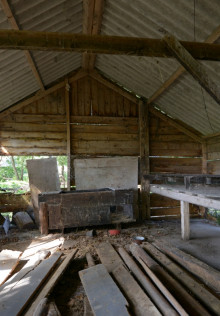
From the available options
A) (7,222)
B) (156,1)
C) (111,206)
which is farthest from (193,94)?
(7,222)

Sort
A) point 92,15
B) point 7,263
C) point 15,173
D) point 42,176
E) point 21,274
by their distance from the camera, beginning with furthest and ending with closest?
point 15,173, point 42,176, point 92,15, point 7,263, point 21,274

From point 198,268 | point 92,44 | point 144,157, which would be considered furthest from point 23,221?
point 92,44

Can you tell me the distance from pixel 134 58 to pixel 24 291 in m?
5.52

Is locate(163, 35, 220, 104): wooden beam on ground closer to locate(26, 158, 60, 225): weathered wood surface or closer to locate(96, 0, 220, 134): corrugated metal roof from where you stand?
locate(96, 0, 220, 134): corrugated metal roof

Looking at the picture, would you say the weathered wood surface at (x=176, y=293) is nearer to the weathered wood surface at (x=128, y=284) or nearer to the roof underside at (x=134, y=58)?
the weathered wood surface at (x=128, y=284)

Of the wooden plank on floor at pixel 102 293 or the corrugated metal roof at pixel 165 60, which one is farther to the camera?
the corrugated metal roof at pixel 165 60

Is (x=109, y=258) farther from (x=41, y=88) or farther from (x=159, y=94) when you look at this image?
(x=41, y=88)

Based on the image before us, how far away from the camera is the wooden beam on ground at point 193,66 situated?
3.11 metres

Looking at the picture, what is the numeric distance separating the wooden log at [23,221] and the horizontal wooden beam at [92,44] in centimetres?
513

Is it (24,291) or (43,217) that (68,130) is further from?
(24,291)

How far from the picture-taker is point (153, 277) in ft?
10.5

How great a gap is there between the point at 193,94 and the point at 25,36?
14.6ft

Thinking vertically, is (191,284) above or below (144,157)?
below

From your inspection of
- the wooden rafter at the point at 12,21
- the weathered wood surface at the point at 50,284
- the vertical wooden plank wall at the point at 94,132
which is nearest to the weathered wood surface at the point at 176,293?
the weathered wood surface at the point at 50,284
